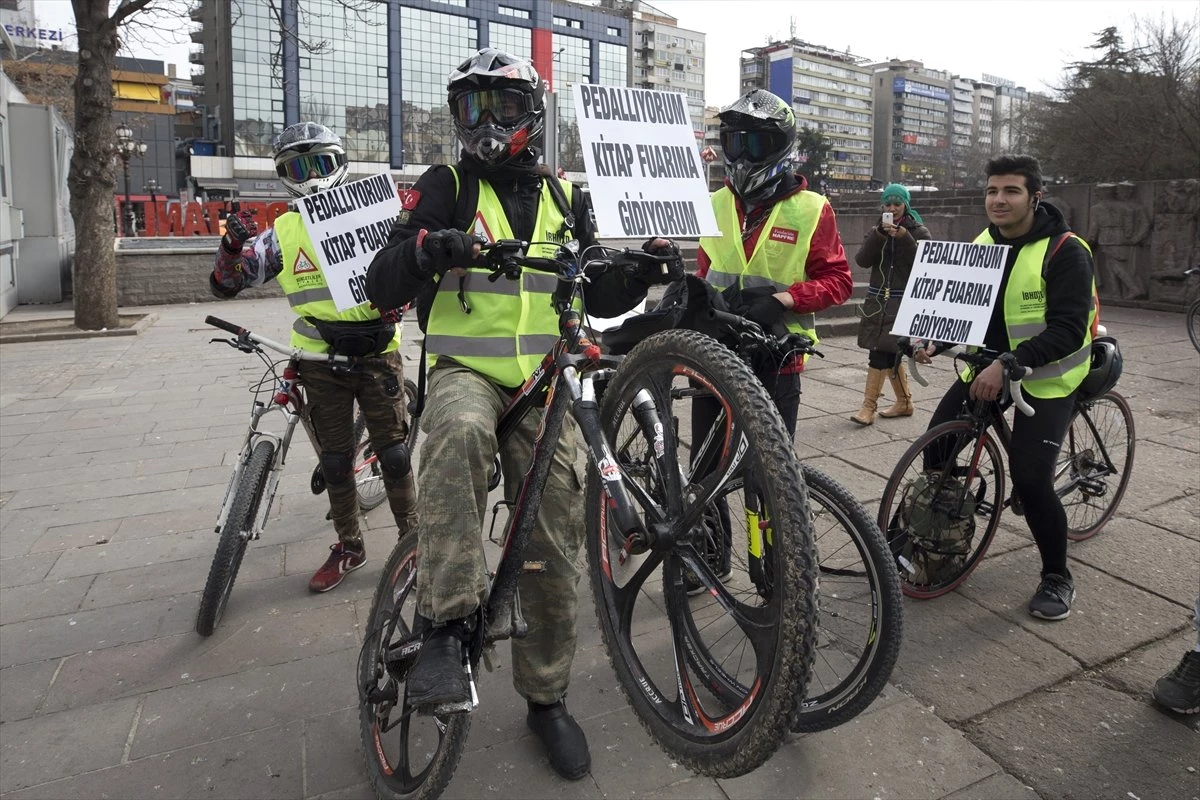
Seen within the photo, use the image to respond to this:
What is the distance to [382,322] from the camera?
13.0 ft

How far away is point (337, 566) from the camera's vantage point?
412cm

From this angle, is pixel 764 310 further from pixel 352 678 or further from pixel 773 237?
pixel 352 678

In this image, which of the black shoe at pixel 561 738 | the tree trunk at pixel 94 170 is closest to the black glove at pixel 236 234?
the black shoe at pixel 561 738

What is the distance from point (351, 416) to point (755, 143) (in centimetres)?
236

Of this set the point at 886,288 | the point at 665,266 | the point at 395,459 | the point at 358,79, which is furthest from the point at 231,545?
the point at 358,79

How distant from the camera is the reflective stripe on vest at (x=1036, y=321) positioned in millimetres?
3531

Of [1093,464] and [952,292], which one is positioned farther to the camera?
[1093,464]

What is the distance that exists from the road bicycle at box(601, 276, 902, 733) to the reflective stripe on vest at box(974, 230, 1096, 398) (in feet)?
3.63

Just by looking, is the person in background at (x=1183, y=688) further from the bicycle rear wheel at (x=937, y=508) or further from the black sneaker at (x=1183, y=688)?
the bicycle rear wheel at (x=937, y=508)

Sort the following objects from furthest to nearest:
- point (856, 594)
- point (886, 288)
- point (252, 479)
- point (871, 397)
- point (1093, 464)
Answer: point (886, 288)
point (871, 397)
point (1093, 464)
point (252, 479)
point (856, 594)

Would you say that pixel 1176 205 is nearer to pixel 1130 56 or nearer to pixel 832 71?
pixel 1130 56

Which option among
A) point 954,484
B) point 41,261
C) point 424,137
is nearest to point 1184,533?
point 954,484

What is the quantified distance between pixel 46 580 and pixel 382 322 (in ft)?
7.40

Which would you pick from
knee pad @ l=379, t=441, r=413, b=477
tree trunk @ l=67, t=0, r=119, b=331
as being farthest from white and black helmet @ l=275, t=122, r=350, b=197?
tree trunk @ l=67, t=0, r=119, b=331
